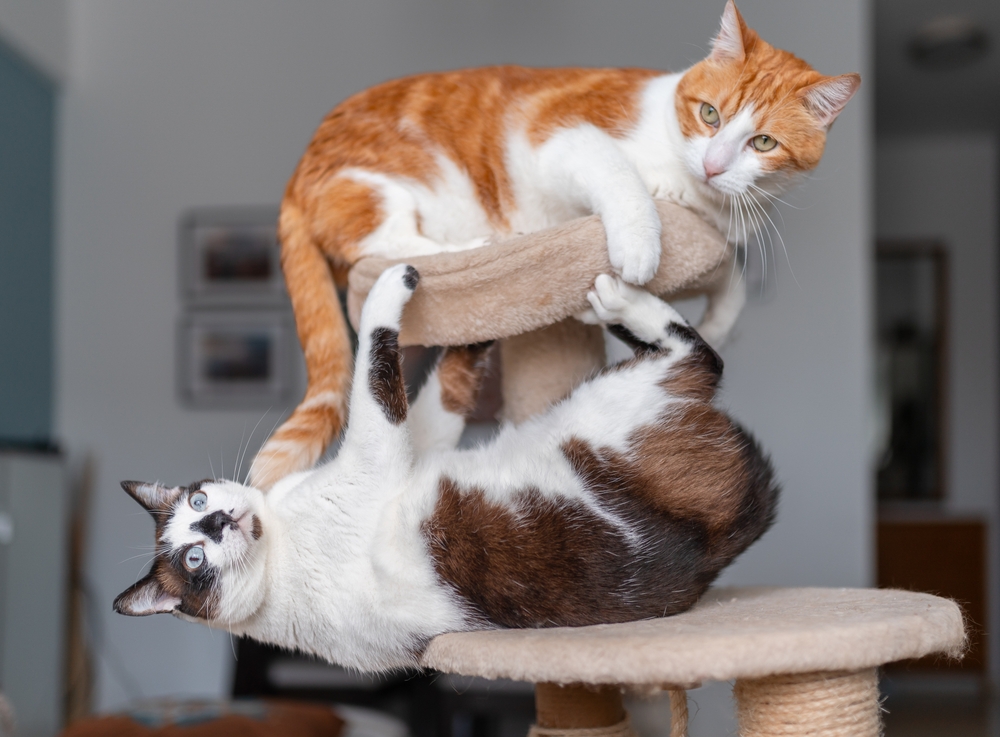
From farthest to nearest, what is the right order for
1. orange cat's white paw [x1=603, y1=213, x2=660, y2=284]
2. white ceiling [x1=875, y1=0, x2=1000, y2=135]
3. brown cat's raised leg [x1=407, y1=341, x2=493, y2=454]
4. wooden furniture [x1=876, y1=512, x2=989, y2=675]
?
1. wooden furniture [x1=876, y1=512, x2=989, y2=675]
2. white ceiling [x1=875, y1=0, x2=1000, y2=135]
3. brown cat's raised leg [x1=407, y1=341, x2=493, y2=454]
4. orange cat's white paw [x1=603, y1=213, x2=660, y2=284]

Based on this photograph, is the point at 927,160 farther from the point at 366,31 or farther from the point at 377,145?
the point at 377,145

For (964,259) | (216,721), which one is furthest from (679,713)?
(964,259)

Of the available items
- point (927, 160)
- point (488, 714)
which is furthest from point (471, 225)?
point (927, 160)

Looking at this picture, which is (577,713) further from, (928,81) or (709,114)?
(928,81)

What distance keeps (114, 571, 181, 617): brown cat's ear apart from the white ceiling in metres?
3.46

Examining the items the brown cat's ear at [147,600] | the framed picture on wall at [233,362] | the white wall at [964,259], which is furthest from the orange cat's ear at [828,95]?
the white wall at [964,259]

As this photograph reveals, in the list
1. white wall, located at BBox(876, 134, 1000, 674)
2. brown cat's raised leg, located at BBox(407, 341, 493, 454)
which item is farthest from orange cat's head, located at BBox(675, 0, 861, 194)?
white wall, located at BBox(876, 134, 1000, 674)

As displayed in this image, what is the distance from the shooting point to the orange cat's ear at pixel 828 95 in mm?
972

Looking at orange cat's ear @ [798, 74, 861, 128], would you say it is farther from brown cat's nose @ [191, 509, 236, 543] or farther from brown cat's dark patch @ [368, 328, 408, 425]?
brown cat's nose @ [191, 509, 236, 543]

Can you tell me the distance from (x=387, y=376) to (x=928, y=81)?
413cm

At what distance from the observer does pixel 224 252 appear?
3.30 meters

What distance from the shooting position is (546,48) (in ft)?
10.5

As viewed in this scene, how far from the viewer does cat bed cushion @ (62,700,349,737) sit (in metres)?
2.11

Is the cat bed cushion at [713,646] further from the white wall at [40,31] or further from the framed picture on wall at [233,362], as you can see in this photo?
the white wall at [40,31]
